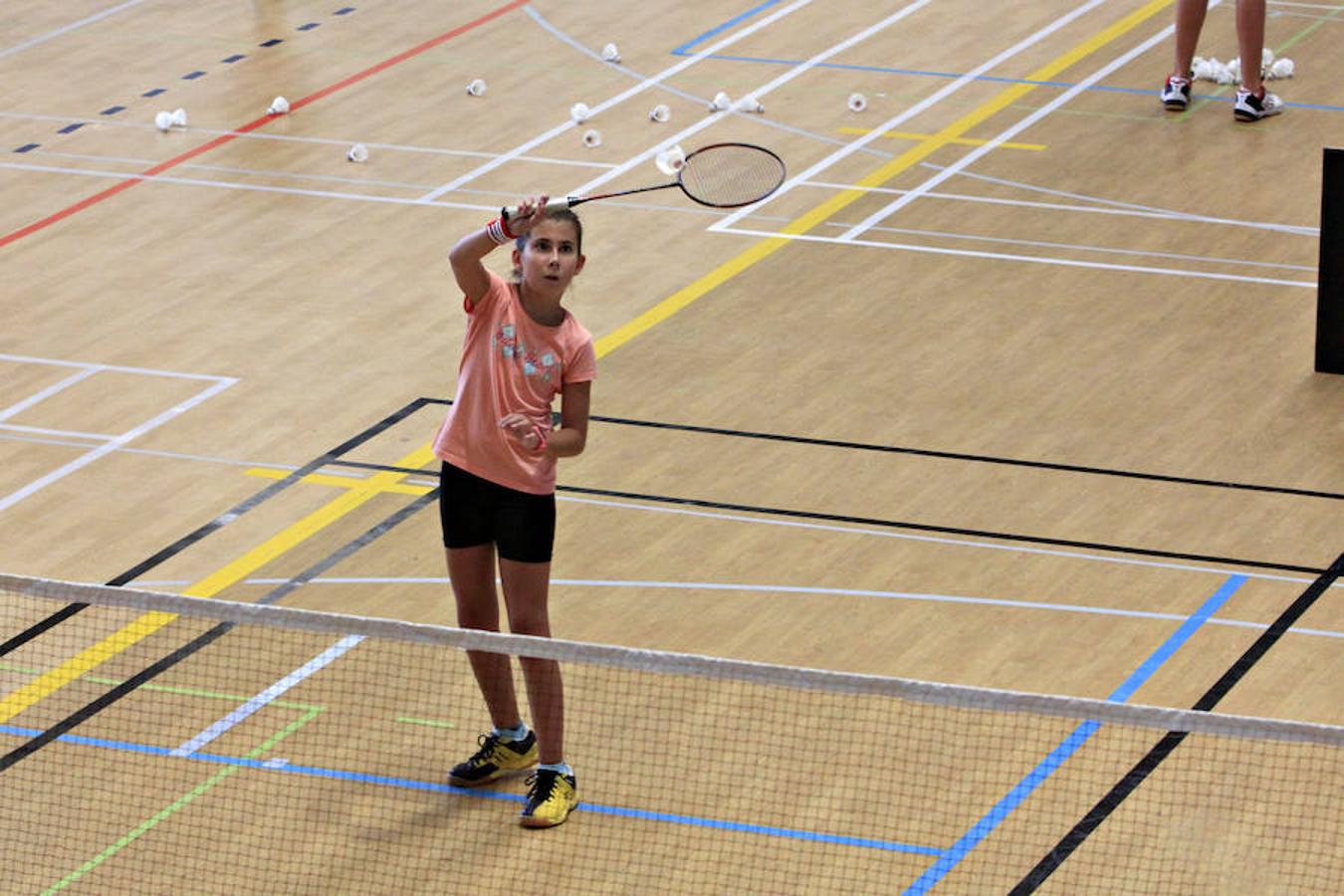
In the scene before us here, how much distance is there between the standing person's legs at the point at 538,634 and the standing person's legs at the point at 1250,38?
9.42 meters

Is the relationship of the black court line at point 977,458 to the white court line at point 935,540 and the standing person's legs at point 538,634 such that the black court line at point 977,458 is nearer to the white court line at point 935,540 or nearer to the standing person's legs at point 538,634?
the white court line at point 935,540

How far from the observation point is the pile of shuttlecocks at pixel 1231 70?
671 inches

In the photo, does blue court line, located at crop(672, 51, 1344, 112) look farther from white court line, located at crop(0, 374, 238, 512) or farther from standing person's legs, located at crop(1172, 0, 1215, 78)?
white court line, located at crop(0, 374, 238, 512)

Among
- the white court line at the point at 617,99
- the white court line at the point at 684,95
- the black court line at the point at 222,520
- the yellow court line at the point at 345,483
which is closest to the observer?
the black court line at the point at 222,520

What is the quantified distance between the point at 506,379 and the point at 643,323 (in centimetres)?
528

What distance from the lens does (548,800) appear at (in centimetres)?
833

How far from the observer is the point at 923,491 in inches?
438

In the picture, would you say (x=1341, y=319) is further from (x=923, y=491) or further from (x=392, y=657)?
(x=392, y=657)

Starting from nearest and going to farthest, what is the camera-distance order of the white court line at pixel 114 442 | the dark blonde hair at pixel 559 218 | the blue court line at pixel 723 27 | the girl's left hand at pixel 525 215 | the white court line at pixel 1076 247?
the girl's left hand at pixel 525 215 < the dark blonde hair at pixel 559 218 < the white court line at pixel 114 442 < the white court line at pixel 1076 247 < the blue court line at pixel 723 27

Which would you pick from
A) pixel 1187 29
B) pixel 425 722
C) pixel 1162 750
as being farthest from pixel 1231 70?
pixel 425 722

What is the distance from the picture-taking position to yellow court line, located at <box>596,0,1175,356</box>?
1345cm

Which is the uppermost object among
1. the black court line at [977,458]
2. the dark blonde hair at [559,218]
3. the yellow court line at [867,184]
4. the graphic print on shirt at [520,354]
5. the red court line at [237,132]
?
the dark blonde hair at [559,218]

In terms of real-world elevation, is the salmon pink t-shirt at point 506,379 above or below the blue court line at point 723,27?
above

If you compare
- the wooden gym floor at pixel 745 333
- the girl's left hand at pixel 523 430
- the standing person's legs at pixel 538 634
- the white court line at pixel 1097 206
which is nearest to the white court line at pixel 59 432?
the wooden gym floor at pixel 745 333
